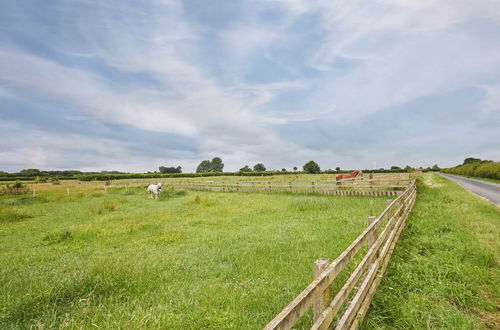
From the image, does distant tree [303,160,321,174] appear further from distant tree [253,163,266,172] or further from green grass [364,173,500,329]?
green grass [364,173,500,329]

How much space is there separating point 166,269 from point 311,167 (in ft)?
276

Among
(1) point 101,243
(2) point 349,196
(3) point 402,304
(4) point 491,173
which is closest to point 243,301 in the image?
(3) point 402,304

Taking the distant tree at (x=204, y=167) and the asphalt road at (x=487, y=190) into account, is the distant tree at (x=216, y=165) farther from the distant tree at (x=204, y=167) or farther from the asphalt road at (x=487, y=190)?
the asphalt road at (x=487, y=190)

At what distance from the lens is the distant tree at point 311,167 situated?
282 feet

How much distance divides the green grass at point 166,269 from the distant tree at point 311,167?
75.6 metres

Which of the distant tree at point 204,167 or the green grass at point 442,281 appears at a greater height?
the distant tree at point 204,167

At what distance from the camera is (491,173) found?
120 feet

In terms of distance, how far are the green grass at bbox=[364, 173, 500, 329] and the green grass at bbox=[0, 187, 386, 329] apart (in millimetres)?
1459

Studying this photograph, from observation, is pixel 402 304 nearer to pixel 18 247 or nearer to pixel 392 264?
pixel 392 264

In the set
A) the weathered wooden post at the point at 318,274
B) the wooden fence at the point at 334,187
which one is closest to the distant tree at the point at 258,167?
the wooden fence at the point at 334,187

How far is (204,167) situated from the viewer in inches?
4911

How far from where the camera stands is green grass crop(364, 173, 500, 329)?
372 cm

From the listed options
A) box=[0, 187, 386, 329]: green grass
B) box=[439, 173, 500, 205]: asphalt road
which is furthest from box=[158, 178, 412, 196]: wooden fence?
box=[0, 187, 386, 329]: green grass

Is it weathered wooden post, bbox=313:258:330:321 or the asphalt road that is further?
the asphalt road
